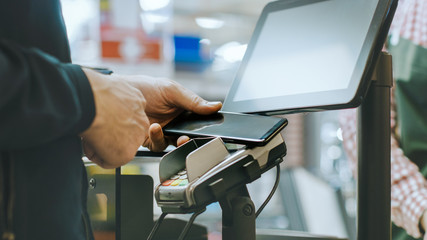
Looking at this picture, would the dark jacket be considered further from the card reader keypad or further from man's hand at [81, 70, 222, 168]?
the card reader keypad

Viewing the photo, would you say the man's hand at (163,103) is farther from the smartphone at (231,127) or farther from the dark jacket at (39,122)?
the dark jacket at (39,122)

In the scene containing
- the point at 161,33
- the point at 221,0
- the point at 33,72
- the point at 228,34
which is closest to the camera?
the point at 33,72

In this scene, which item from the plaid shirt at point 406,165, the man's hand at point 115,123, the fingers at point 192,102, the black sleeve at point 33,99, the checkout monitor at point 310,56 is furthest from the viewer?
the plaid shirt at point 406,165

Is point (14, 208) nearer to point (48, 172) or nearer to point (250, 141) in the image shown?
point (48, 172)

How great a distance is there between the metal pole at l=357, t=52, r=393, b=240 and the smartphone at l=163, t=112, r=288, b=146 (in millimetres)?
157

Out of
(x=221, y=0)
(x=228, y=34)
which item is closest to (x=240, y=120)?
(x=221, y=0)

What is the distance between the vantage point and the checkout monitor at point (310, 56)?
2.60 feet

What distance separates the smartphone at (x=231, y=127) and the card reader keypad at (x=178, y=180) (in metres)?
0.09

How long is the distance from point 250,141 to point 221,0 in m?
6.13

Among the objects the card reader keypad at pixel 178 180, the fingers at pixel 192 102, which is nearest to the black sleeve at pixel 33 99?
the card reader keypad at pixel 178 180

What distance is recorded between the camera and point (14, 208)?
2.02 ft

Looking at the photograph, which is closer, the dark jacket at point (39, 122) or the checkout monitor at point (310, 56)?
the dark jacket at point (39, 122)

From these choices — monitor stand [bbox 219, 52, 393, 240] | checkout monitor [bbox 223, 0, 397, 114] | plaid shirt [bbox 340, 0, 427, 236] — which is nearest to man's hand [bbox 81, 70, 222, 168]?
checkout monitor [bbox 223, 0, 397, 114]

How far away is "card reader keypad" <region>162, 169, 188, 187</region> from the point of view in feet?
2.50
